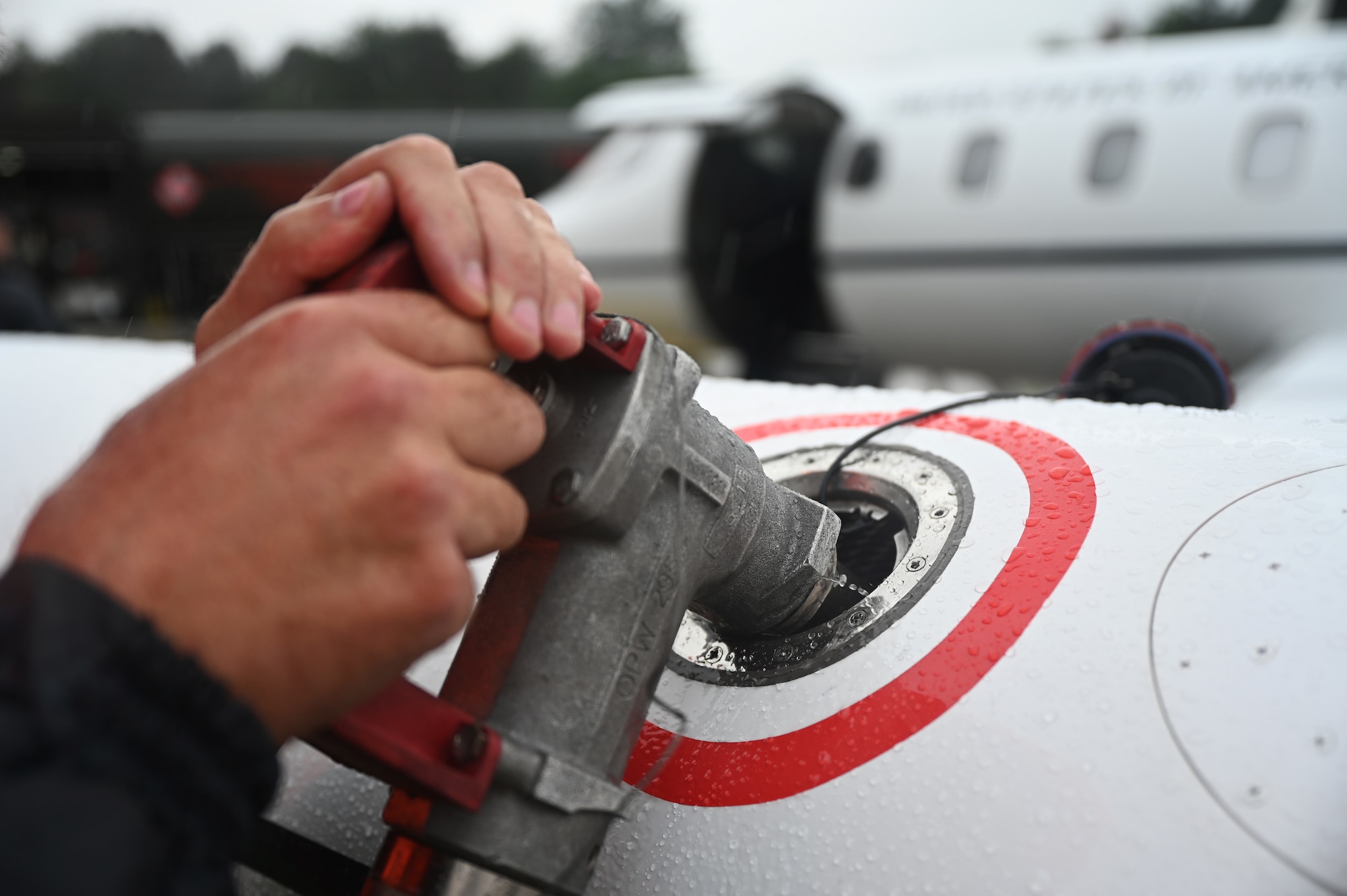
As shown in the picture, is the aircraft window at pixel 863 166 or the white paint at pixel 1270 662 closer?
the white paint at pixel 1270 662

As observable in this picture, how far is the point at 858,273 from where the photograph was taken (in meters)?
6.66

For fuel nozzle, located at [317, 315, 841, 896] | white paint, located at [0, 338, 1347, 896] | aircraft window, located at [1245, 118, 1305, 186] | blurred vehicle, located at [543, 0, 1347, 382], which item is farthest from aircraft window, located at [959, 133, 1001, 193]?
fuel nozzle, located at [317, 315, 841, 896]

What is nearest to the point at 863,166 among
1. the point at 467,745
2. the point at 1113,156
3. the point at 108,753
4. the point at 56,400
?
the point at 1113,156

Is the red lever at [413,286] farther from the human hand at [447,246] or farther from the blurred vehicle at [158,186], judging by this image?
the blurred vehicle at [158,186]

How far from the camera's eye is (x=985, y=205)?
6.16m

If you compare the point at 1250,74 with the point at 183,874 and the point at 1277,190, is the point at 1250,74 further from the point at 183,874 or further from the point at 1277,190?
the point at 183,874

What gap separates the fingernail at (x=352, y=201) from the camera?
69 cm

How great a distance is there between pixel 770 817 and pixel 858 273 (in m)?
6.15

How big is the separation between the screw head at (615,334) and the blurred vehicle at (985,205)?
5615 millimetres

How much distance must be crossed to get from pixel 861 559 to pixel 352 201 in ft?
2.63

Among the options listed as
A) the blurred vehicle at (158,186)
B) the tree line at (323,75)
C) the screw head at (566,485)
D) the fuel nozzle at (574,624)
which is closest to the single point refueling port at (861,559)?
the fuel nozzle at (574,624)

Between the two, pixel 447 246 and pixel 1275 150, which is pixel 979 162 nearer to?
pixel 1275 150

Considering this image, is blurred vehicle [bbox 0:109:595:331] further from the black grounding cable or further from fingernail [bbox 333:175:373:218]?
fingernail [bbox 333:175:373:218]

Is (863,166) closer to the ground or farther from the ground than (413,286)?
farther from the ground
